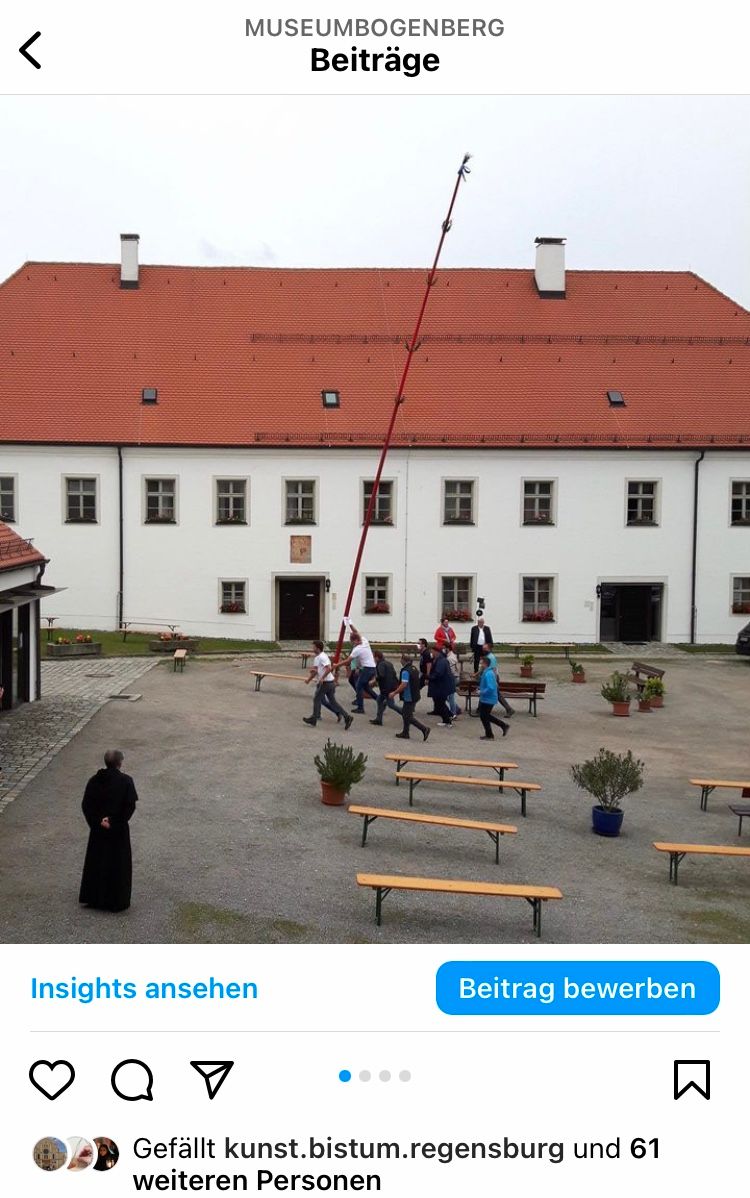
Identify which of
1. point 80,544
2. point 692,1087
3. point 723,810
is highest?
point 80,544

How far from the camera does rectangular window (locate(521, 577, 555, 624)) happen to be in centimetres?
3350

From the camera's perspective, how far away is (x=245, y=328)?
35625mm

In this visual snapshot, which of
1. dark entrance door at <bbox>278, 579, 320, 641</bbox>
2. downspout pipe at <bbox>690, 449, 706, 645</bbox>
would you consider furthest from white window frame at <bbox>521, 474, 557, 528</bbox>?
dark entrance door at <bbox>278, 579, 320, 641</bbox>

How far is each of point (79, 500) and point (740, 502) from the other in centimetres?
1960

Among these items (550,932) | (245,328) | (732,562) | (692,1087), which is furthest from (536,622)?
(692,1087)

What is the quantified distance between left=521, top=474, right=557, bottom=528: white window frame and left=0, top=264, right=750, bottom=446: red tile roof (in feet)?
3.71

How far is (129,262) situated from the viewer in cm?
3659

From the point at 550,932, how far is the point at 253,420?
82.1 feet

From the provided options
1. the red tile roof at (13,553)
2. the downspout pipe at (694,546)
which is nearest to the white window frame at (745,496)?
the downspout pipe at (694,546)

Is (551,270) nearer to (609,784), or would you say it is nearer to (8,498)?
(8,498)

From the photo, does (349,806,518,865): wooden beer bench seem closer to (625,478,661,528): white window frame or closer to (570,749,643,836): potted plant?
(570,749,643,836): potted plant

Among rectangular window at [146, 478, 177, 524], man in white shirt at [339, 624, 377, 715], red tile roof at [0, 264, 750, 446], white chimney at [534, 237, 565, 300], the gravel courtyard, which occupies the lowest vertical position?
the gravel courtyard

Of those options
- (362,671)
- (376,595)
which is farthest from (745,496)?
(362,671)

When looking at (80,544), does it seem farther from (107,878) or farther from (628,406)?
(107,878)
